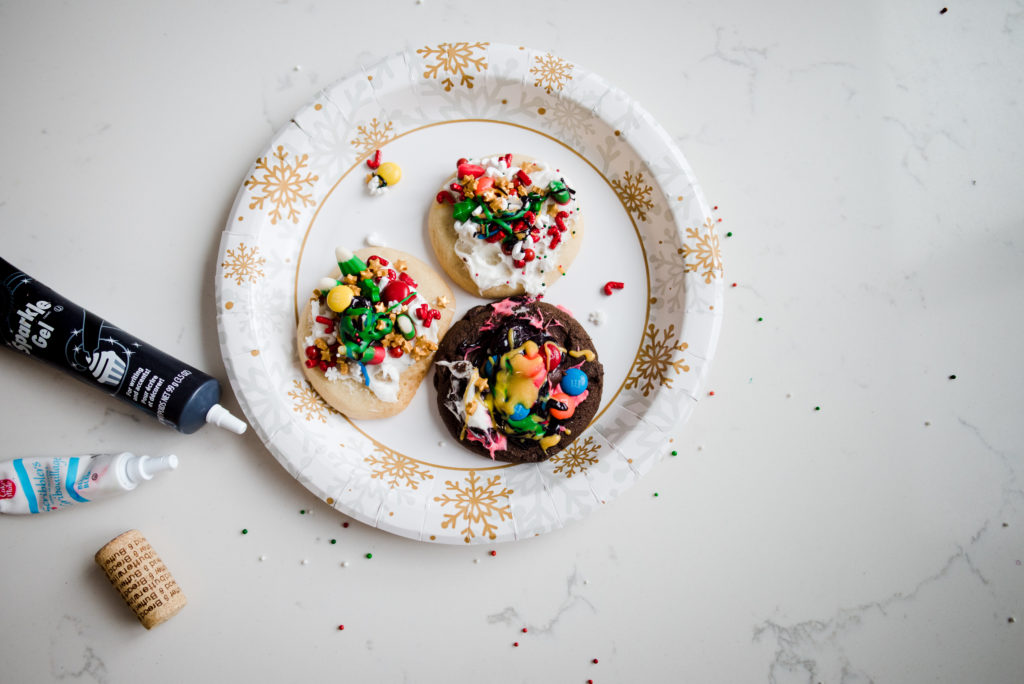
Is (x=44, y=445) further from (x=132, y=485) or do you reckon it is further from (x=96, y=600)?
(x=96, y=600)

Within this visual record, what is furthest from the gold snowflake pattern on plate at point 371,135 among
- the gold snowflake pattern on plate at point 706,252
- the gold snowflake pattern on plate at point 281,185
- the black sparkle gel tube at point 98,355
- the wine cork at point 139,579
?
the wine cork at point 139,579

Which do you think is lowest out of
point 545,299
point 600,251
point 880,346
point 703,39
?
point 545,299

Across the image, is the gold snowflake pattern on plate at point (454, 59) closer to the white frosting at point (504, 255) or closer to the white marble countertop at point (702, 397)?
the white marble countertop at point (702, 397)

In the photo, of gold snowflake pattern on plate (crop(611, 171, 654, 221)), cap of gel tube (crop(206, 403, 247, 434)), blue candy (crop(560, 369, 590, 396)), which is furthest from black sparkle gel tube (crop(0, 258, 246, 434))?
gold snowflake pattern on plate (crop(611, 171, 654, 221))

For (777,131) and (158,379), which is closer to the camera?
(158,379)

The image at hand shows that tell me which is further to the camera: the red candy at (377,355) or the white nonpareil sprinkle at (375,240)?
the white nonpareil sprinkle at (375,240)

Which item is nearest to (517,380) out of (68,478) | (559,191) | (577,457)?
(577,457)

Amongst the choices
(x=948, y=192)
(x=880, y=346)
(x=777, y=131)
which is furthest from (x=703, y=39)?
(x=880, y=346)
